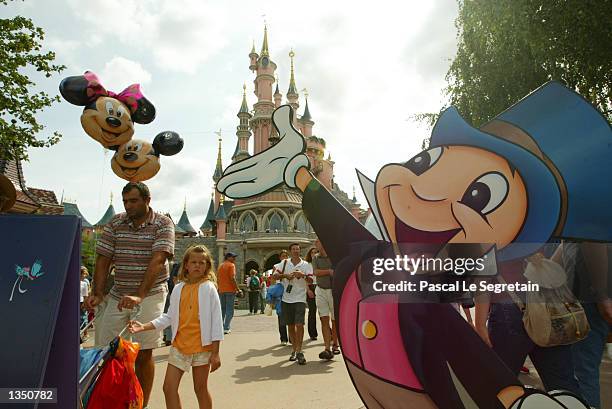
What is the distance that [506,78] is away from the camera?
8.24m

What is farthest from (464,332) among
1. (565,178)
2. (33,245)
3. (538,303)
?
(33,245)

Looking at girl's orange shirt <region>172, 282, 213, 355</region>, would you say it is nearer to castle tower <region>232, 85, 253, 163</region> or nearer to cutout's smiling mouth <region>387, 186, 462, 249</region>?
cutout's smiling mouth <region>387, 186, 462, 249</region>

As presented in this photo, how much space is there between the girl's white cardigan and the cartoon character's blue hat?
1.99m

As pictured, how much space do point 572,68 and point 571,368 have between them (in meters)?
6.87

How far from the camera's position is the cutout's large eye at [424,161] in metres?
2.69

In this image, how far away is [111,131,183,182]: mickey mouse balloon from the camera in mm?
3910

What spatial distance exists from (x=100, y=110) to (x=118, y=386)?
2.56 metres

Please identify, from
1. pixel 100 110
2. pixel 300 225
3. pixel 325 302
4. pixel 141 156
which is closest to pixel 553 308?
pixel 325 302

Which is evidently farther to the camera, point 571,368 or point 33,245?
point 571,368

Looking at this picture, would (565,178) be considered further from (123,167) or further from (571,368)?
(123,167)

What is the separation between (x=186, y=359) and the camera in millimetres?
2875

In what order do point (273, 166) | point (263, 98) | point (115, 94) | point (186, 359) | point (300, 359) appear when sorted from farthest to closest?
1. point (263, 98)
2. point (300, 359)
3. point (115, 94)
4. point (273, 166)
5. point (186, 359)

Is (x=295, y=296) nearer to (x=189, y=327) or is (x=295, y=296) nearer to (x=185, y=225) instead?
(x=189, y=327)

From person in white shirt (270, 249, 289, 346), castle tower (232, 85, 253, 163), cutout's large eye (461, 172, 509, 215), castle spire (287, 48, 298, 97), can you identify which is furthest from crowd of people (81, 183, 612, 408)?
castle spire (287, 48, 298, 97)
